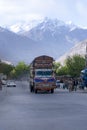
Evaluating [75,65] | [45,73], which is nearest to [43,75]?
[45,73]

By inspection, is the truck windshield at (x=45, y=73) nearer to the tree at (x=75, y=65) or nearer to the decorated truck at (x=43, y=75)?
the decorated truck at (x=43, y=75)

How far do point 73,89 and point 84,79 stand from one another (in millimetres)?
2782

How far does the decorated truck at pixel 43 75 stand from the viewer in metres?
55.0

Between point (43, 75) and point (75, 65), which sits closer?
point (43, 75)

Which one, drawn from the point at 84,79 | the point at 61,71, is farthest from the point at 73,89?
the point at 61,71

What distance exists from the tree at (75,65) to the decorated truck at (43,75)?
90839mm

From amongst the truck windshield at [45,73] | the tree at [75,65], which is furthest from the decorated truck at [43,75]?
the tree at [75,65]

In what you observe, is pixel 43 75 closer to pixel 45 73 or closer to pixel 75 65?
pixel 45 73

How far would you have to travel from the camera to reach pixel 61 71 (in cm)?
18862

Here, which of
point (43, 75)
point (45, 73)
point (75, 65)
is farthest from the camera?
point (75, 65)

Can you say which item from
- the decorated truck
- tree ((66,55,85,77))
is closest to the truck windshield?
the decorated truck

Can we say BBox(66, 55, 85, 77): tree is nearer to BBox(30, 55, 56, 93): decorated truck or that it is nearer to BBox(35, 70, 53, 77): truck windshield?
BBox(30, 55, 56, 93): decorated truck

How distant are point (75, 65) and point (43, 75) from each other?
97.7 m

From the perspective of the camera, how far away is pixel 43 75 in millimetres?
56312
